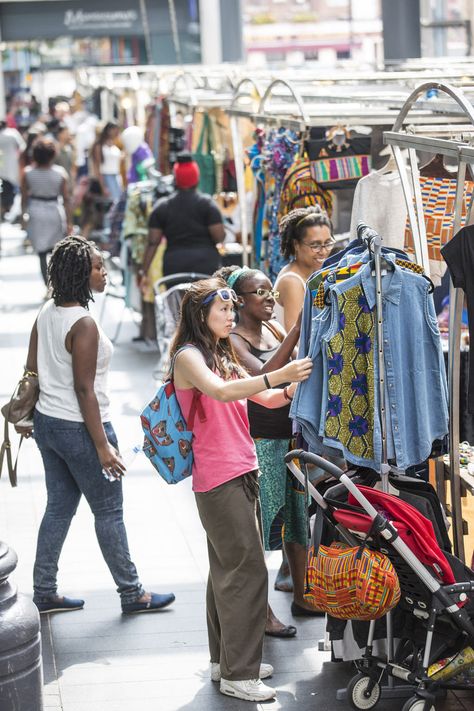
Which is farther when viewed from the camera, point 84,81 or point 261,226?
point 84,81

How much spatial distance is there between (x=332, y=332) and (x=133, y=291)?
660 centimetres

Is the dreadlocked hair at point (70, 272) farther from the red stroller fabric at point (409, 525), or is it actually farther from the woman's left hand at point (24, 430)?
the red stroller fabric at point (409, 525)

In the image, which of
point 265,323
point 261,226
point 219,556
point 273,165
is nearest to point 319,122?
point 273,165

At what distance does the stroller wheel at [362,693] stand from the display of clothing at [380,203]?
2298 mm

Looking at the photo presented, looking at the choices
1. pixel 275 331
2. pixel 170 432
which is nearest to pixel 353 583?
pixel 170 432

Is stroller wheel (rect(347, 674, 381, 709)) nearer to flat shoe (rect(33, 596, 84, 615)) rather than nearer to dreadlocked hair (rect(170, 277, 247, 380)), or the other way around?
dreadlocked hair (rect(170, 277, 247, 380))

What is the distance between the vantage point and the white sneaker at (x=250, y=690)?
4.87 m

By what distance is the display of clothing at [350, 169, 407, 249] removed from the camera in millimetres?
6141

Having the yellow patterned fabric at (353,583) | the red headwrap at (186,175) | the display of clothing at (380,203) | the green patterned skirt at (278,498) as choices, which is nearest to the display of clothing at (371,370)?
the yellow patterned fabric at (353,583)

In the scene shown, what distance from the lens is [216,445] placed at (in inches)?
188

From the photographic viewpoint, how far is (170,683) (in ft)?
16.7

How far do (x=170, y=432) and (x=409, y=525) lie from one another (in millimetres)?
992

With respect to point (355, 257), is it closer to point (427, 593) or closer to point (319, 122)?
point (427, 593)

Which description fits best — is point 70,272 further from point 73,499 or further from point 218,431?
point 218,431
